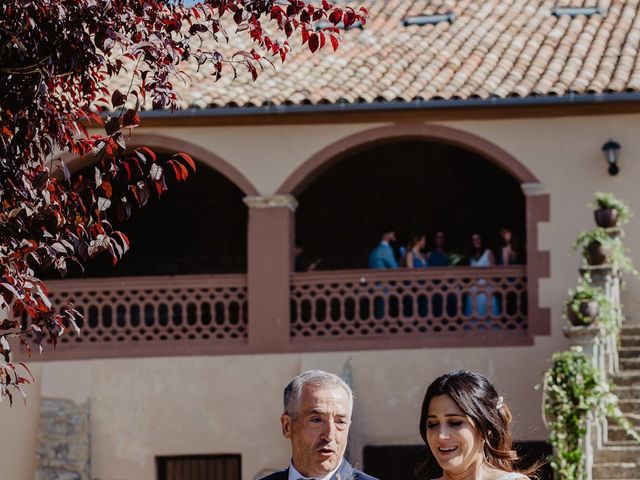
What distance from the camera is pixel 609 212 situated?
1742 cm

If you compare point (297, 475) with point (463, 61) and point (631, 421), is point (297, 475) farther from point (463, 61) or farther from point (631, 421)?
point (463, 61)

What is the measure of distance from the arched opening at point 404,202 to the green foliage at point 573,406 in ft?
20.3

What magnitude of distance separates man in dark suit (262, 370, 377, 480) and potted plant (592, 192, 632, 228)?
38.5 feet

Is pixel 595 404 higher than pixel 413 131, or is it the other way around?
pixel 413 131

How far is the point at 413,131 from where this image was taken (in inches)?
744

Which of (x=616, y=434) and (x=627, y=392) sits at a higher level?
(x=627, y=392)

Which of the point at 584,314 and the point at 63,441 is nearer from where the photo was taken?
the point at 584,314

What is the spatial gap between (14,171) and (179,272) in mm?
15111

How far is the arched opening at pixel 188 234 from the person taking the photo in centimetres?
2202

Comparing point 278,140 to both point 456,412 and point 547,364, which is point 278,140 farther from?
point 456,412

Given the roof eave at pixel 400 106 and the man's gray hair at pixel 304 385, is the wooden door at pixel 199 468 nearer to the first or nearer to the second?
the roof eave at pixel 400 106

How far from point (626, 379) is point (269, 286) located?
430 centimetres

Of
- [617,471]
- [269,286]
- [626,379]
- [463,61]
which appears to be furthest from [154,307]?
[617,471]

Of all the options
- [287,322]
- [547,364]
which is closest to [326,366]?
[287,322]
